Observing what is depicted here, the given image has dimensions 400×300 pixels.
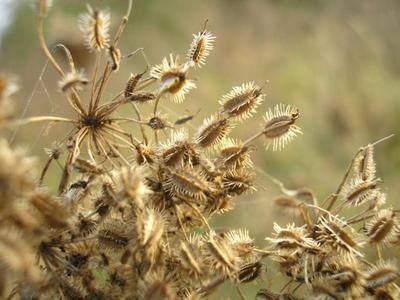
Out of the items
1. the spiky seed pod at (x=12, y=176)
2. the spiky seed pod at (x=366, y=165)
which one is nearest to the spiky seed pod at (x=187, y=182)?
the spiky seed pod at (x=12, y=176)

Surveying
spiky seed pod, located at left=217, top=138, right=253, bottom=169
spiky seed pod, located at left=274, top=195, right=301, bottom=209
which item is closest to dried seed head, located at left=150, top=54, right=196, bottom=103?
spiky seed pod, located at left=217, top=138, right=253, bottom=169

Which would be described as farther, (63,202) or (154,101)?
(154,101)

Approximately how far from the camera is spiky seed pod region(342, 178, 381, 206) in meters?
1.54

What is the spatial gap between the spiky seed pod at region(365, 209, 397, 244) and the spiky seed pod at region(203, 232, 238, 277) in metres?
0.40

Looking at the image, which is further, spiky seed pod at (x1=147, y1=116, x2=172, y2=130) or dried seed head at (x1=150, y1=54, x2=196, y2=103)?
spiky seed pod at (x1=147, y1=116, x2=172, y2=130)

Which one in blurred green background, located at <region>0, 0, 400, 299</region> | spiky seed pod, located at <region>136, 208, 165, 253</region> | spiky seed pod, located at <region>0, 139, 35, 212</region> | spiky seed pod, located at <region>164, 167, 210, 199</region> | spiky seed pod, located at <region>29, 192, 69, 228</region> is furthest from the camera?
blurred green background, located at <region>0, 0, 400, 299</region>

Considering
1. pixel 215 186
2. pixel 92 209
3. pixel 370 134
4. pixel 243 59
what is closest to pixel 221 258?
pixel 215 186

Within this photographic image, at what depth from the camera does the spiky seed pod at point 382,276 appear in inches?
54.7

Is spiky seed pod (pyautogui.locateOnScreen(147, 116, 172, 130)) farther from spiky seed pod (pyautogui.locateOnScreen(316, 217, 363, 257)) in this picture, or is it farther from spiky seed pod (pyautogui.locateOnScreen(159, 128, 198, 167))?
spiky seed pod (pyautogui.locateOnScreen(316, 217, 363, 257))

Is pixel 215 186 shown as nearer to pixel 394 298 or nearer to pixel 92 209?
pixel 92 209

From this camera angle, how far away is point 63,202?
54.2 inches

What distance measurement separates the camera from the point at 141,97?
152 centimetres

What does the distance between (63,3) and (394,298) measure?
6765 mm

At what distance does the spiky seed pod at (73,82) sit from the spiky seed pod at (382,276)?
2.89ft
